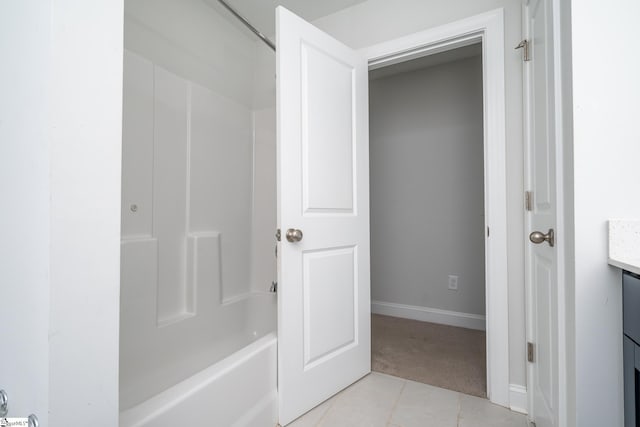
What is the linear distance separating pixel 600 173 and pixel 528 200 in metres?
0.66

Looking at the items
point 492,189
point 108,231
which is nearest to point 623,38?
point 492,189

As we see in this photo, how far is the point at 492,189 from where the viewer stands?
4.99 ft

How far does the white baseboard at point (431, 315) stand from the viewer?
2.61m

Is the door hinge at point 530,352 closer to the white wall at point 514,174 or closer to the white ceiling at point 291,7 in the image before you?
the white wall at point 514,174

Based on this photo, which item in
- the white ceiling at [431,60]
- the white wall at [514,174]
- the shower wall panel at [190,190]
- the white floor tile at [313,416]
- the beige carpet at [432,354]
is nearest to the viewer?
the white floor tile at [313,416]

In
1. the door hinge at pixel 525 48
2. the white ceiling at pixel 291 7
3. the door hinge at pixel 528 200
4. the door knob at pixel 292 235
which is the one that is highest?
the white ceiling at pixel 291 7

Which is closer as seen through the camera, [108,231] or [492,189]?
[108,231]

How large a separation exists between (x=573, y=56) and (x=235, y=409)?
5.27 ft

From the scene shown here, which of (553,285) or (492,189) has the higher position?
(492,189)

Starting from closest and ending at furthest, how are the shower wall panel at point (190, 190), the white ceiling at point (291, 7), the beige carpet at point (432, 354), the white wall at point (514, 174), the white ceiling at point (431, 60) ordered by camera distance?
the white wall at point (514, 174) → the shower wall panel at point (190, 190) → the beige carpet at point (432, 354) → the white ceiling at point (291, 7) → the white ceiling at point (431, 60)

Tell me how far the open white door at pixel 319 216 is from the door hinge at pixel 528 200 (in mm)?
806

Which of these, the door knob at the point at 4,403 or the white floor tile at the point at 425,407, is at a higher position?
the door knob at the point at 4,403

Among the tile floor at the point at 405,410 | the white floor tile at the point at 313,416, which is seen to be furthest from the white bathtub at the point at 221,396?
the tile floor at the point at 405,410

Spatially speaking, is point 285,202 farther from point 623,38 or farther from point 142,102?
point 623,38
